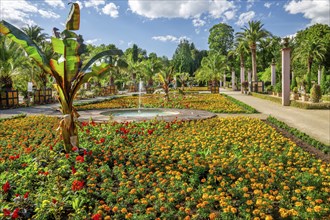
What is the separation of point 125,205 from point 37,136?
5.85 m

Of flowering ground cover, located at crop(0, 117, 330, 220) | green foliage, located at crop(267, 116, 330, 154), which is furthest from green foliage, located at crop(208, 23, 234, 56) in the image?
flowering ground cover, located at crop(0, 117, 330, 220)

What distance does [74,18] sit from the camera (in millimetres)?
6688

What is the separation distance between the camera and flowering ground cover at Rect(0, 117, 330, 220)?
4.16m

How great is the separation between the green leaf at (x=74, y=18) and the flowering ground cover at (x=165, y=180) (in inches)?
107

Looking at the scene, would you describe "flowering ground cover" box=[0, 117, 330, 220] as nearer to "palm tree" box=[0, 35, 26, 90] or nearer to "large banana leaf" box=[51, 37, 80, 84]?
"large banana leaf" box=[51, 37, 80, 84]

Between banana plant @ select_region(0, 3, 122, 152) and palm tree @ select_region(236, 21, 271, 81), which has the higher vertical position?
palm tree @ select_region(236, 21, 271, 81)

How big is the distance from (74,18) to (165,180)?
13.7 ft

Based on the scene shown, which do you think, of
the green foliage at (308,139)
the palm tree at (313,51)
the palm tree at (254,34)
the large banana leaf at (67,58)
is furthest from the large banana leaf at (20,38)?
the palm tree at (313,51)

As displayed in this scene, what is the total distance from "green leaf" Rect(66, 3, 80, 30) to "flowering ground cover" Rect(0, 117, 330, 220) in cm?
272

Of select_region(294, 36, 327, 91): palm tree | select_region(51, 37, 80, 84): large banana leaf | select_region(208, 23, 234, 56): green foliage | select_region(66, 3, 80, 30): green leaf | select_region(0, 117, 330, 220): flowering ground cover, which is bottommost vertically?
select_region(0, 117, 330, 220): flowering ground cover

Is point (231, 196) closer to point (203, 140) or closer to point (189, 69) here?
point (203, 140)

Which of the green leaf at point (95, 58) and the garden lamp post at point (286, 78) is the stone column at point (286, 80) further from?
the green leaf at point (95, 58)

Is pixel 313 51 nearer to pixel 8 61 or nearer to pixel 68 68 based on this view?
pixel 8 61

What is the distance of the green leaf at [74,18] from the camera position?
21.8 feet
